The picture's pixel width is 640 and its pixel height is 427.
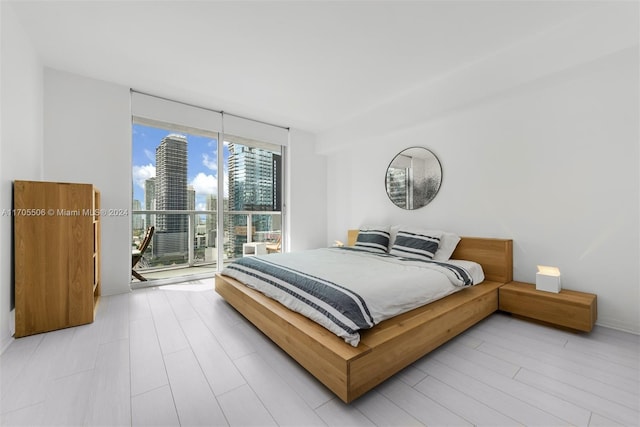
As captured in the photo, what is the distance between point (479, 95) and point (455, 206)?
53.2 inches

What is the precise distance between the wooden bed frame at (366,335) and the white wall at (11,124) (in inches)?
69.7

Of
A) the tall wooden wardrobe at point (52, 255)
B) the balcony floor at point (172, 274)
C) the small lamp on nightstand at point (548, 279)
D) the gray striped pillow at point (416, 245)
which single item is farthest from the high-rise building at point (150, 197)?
the small lamp on nightstand at point (548, 279)

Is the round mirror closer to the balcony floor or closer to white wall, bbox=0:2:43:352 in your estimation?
the balcony floor

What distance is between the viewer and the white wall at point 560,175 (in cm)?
234

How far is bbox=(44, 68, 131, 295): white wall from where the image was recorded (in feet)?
10.3

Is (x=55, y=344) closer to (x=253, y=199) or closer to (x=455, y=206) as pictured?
(x=253, y=199)

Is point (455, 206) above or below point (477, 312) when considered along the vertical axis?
above

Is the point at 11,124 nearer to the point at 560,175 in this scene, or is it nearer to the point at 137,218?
the point at 137,218

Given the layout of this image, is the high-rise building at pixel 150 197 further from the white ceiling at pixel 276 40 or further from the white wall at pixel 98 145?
the white ceiling at pixel 276 40

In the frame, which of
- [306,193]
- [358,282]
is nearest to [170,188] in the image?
[306,193]

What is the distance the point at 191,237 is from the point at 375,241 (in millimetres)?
3023

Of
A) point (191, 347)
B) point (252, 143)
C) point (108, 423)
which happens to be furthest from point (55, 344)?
point (252, 143)

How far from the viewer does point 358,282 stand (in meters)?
2.05

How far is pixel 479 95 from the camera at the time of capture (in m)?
2.91
